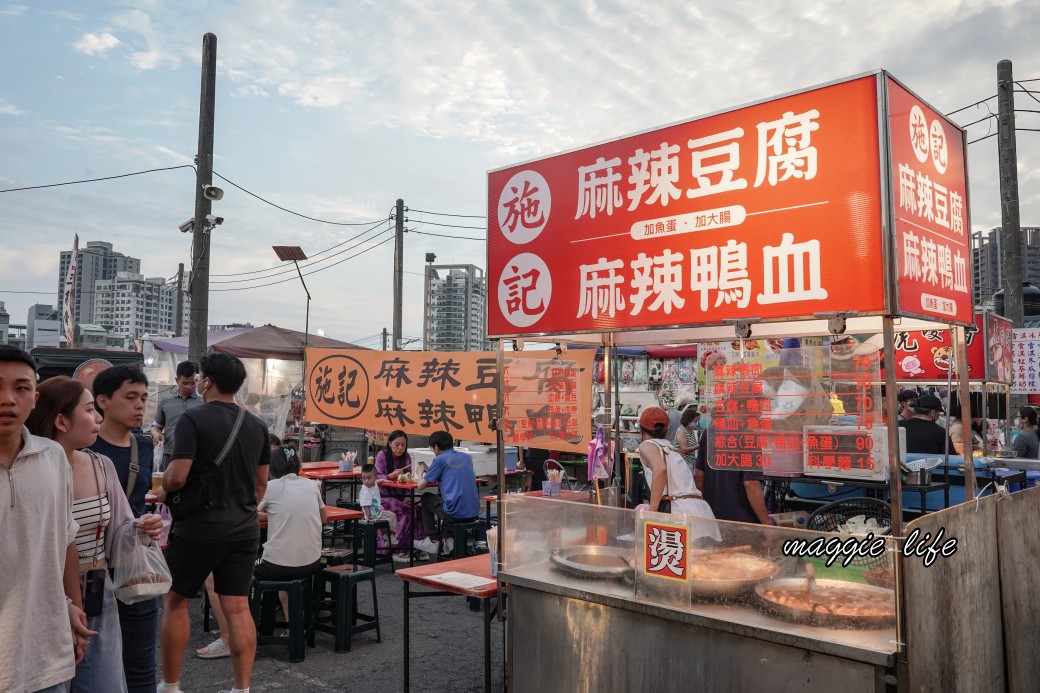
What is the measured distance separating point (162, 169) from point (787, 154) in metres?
12.7

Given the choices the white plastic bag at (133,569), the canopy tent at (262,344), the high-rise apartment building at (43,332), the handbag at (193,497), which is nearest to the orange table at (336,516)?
the handbag at (193,497)

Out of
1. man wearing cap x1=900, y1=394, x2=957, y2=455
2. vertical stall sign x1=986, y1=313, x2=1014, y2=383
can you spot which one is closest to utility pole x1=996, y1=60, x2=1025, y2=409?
vertical stall sign x1=986, y1=313, x2=1014, y2=383

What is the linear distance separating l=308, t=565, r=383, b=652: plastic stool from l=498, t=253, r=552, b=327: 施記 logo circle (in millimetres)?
2635

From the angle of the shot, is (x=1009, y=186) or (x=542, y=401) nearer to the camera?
(x=542, y=401)

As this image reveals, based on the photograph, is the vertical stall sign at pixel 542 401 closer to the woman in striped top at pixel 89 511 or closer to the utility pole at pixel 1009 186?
the woman in striped top at pixel 89 511

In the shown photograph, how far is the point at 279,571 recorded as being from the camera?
5.11 metres

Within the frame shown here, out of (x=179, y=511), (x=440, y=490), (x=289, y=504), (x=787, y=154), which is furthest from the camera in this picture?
(x=440, y=490)

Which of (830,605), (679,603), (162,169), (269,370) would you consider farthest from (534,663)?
(162,169)

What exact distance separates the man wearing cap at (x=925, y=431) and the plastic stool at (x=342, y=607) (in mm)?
6326

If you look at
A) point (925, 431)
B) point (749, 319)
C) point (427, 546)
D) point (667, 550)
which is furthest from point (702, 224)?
point (925, 431)

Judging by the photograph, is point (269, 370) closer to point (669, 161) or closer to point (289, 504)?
point (289, 504)

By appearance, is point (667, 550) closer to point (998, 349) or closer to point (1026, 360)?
point (998, 349)

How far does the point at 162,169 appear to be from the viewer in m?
12.7

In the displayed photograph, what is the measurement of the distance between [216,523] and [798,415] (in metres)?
3.31
